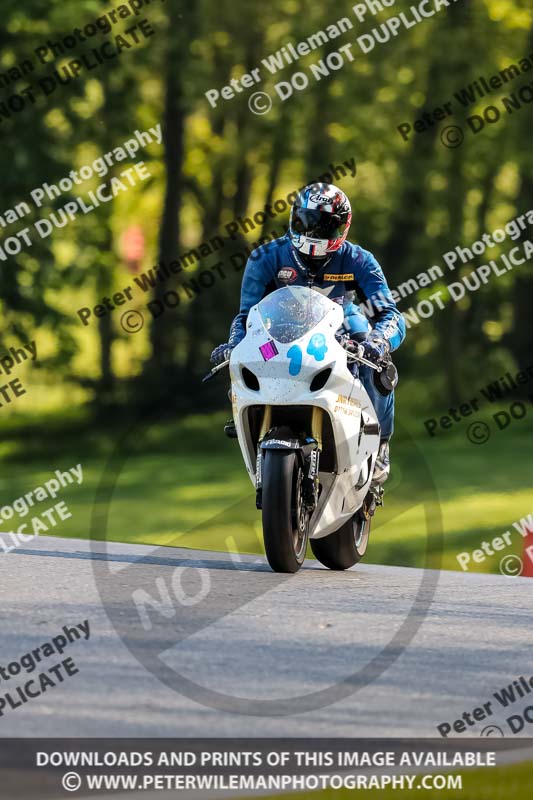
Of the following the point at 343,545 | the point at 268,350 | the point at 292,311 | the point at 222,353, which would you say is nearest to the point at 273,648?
the point at 268,350

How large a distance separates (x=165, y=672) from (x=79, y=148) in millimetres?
19816

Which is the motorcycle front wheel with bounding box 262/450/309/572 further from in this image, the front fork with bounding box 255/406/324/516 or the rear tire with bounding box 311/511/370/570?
the rear tire with bounding box 311/511/370/570

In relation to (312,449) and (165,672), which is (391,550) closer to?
(312,449)

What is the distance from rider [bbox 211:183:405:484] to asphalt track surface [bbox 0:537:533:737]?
123cm

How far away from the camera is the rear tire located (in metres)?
8.74

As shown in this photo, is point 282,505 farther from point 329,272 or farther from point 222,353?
point 329,272

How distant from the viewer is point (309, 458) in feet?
25.3

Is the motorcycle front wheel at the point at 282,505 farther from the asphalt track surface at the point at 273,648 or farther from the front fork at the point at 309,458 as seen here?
the asphalt track surface at the point at 273,648

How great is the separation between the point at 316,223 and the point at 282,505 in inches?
68.6

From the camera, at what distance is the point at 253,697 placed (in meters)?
5.45

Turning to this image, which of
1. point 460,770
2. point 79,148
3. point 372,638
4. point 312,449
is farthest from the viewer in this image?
point 79,148

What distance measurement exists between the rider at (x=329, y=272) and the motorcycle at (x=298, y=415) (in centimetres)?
19

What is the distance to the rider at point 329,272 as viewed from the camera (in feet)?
26.9

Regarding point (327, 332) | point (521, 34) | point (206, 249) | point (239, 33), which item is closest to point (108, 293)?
point (206, 249)
